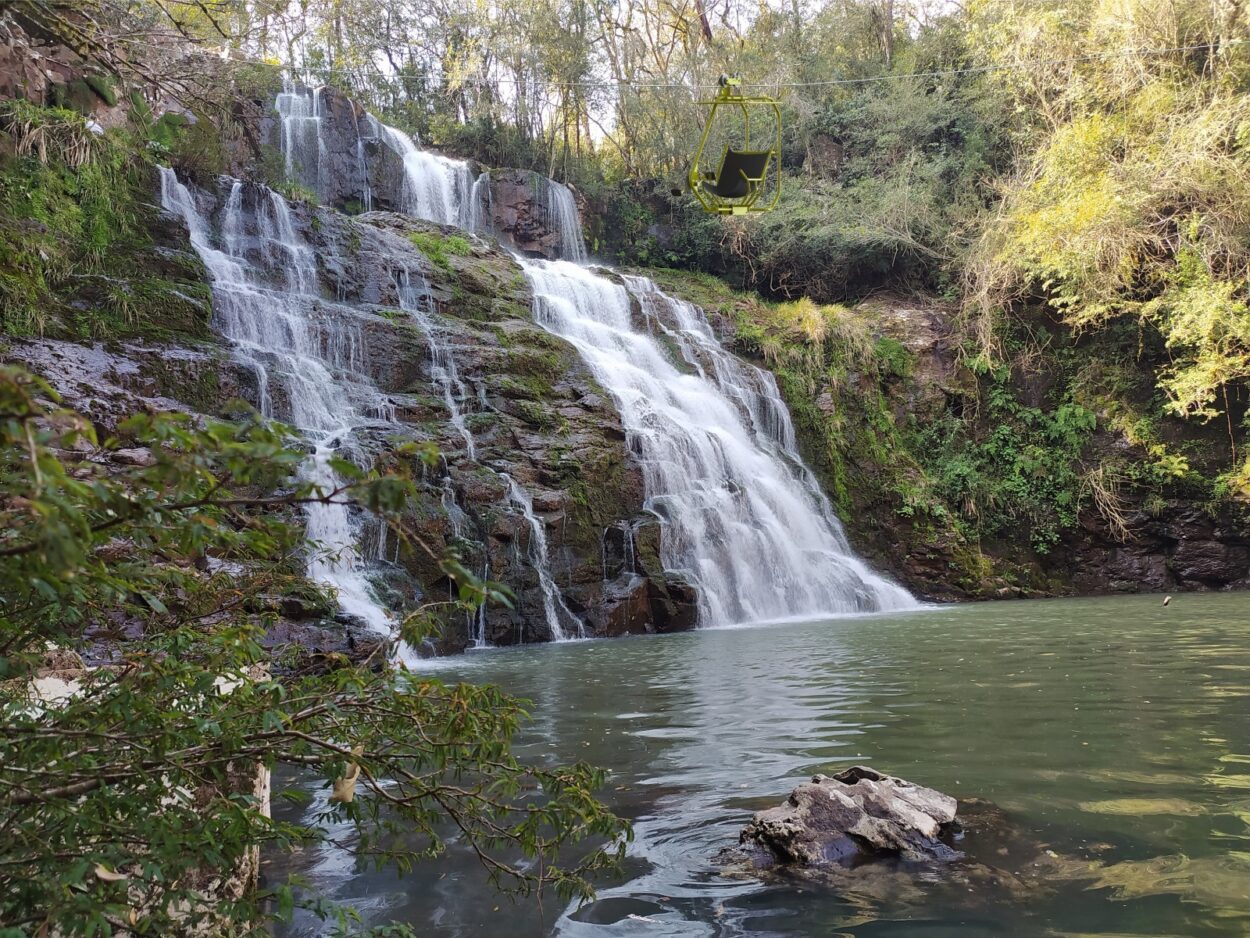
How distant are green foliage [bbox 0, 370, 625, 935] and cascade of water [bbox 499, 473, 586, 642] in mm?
9816

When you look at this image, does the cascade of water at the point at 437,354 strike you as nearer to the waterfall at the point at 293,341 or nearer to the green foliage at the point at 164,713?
the waterfall at the point at 293,341

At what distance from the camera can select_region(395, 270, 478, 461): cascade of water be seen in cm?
1348

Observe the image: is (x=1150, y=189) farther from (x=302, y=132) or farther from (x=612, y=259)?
(x=302, y=132)

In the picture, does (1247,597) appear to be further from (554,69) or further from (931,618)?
(554,69)

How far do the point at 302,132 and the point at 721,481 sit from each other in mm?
13779

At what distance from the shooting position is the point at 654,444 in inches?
587

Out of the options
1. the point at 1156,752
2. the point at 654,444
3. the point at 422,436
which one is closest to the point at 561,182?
the point at 654,444

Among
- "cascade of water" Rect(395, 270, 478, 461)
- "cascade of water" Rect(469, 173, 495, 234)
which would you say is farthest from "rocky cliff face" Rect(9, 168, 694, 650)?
"cascade of water" Rect(469, 173, 495, 234)

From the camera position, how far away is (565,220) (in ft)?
79.5

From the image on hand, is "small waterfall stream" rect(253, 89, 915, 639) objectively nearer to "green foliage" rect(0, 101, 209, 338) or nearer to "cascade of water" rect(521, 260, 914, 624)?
"cascade of water" rect(521, 260, 914, 624)

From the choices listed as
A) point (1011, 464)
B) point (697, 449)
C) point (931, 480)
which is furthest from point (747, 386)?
point (1011, 464)

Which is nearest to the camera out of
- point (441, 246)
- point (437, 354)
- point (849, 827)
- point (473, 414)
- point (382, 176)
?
point (849, 827)

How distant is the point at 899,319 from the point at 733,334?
4414 mm

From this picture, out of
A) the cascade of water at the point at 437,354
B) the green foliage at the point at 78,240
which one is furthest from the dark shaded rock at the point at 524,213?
the green foliage at the point at 78,240
